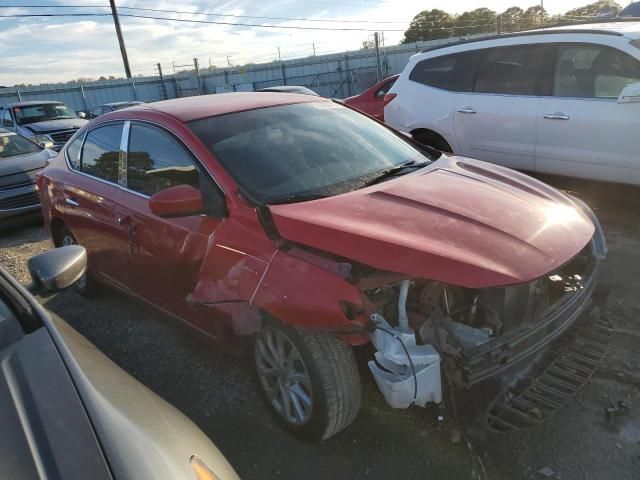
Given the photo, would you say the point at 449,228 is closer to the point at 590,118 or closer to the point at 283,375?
the point at 283,375

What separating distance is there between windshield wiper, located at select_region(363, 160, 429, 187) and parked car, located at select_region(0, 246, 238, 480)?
5.60 ft

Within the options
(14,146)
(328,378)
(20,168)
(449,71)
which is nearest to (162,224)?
(328,378)

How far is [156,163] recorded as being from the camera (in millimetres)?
3279

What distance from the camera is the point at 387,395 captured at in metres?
2.21

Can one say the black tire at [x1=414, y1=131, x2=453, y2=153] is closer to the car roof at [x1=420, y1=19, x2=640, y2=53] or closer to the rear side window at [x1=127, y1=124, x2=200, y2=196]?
the car roof at [x1=420, y1=19, x2=640, y2=53]

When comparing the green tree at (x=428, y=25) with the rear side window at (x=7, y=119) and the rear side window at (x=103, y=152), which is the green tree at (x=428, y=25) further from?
the rear side window at (x=103, y=152)

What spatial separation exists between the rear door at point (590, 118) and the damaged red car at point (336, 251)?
7.22 feet

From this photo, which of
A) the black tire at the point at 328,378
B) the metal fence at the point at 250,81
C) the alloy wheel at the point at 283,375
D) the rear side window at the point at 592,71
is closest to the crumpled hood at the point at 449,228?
the black tire at the point at 328,378

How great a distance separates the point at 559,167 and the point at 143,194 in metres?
4.14

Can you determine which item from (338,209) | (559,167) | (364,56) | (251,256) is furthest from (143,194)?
(364,56)

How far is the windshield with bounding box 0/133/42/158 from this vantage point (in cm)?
809

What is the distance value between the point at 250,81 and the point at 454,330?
90.2ft

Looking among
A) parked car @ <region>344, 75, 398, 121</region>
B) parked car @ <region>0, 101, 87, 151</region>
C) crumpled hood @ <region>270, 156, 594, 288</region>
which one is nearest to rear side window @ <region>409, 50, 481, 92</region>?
crumpled hood @ <region>270, 156, 594, 288</region>

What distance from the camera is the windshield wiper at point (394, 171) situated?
3012 millimetres
